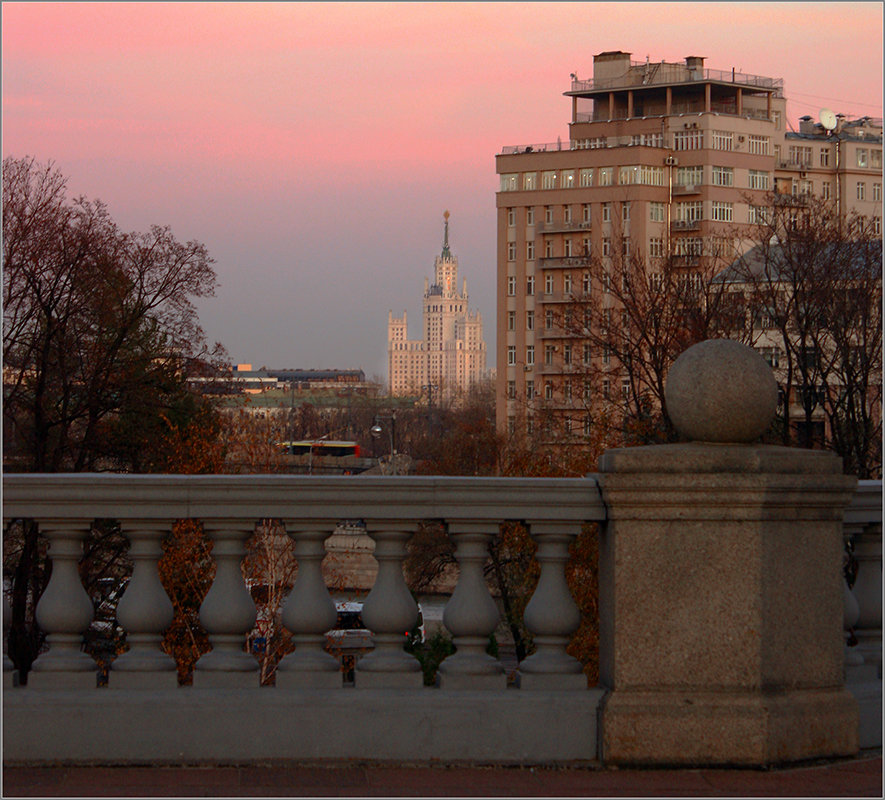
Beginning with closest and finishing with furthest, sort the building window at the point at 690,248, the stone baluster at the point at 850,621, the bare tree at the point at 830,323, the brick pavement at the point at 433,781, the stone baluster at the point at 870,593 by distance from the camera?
1. the brick pavement at the point at 433,781
2. the stone baluster at the point at 850,621
3. the stone baluster at the point at 870,593
4. the bare tree at the point at 830,323
5. the building window at the point at 690,248

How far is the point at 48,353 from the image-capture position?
3173 centimetres

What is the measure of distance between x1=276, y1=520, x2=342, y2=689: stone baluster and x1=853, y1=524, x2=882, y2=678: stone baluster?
2212 millimetres

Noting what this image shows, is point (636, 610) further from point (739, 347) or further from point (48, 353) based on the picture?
point (48, 353)

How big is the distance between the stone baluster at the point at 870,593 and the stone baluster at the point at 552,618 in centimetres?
126

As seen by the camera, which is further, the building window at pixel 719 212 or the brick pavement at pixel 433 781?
the building window at pixel 719 212

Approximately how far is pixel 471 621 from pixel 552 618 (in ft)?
A: 1.04

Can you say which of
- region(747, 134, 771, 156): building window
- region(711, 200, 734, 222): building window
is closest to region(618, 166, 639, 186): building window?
region(711, 200, 734, 222): building window

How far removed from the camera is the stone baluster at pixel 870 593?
5.82 meters

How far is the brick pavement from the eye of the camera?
494cm

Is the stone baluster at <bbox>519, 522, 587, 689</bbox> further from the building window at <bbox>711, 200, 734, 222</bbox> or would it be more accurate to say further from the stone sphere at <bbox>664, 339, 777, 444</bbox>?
the building window at <bbox>711, 200, 734, 222</bbox>

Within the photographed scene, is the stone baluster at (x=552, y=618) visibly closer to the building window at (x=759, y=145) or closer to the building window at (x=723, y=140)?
the building window at (x=723, y=140)

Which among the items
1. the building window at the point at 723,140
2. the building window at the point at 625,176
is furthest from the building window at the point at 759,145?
the building window at the point at 625,176

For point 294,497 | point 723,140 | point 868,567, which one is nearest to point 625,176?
point 723,140

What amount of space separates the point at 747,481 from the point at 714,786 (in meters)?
1.12
